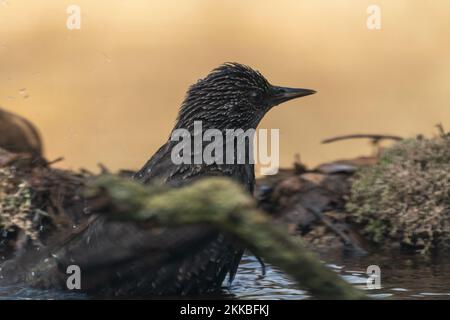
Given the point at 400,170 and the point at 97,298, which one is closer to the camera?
the point at 97,298

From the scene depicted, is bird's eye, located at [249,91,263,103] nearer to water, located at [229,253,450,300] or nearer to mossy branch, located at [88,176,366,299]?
water, located at [229,253,450,300]

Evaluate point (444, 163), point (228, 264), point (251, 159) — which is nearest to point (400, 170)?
point (444, 163)

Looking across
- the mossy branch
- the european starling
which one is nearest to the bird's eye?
the european starling

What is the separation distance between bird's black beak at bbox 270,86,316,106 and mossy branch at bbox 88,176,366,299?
13.2 feet

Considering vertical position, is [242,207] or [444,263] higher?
[242,207]

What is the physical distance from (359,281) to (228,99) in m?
1.61

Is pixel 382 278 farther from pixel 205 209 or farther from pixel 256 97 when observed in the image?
pixel 205 209

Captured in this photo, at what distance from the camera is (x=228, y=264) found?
622 centimetres

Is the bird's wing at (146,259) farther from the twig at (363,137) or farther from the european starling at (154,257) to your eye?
the twig at (363,137)

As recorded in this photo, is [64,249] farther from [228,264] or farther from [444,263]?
[444,263]

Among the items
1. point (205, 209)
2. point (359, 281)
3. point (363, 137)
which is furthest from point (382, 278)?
point (205, 209)

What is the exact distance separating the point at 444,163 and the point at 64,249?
345cm

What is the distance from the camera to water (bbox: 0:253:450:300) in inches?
233

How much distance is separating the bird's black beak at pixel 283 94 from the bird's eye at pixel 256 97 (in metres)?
0.13
